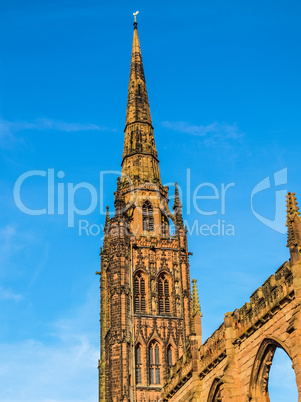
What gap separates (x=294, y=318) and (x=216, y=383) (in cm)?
922

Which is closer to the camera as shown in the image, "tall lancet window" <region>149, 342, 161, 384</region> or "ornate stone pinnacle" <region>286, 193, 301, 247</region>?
"ornate stone pinnacle" <region>286, 193, 301, 247</region>

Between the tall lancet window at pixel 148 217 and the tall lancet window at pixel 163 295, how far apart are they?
5591 millimetres

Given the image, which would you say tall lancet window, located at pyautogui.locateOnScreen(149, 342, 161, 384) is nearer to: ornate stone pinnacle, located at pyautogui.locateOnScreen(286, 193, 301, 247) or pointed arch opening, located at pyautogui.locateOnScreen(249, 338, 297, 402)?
pointed arch opening, located at pyautogui.locateOnScreen(249, 338, 297, 402)

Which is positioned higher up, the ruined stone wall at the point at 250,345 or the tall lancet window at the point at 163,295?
the tall lancet window at the point at 163,295

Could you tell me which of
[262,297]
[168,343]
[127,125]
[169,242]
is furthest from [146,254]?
[262,297]

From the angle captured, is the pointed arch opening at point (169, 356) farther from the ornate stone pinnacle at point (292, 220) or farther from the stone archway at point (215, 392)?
the ornate stone pinnacle at point (292, 220)

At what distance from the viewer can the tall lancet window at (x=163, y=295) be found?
64.6 meters

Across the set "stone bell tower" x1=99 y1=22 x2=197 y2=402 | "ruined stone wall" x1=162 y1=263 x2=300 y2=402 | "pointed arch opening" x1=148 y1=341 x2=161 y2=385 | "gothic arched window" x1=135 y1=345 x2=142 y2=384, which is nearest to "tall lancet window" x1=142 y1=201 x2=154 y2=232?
"stone bell tower" x1=99 y1=22 x2=197 y2=402

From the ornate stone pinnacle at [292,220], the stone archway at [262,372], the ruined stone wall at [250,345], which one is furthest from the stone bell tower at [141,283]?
the ornate stone pinnacle at [292,220]

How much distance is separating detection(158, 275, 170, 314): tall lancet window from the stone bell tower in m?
0.10

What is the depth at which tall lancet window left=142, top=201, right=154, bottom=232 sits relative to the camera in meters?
69.4

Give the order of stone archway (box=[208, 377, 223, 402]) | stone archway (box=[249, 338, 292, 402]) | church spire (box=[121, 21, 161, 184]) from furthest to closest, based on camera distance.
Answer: church spire (box=[121, 21, 161, 184]) → stone archway (box=[208, 377, 223, 402]) → stone archway (box=[249, 338, 292, 402])

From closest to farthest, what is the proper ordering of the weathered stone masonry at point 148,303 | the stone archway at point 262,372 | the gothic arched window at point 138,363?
the stone archway at point 262,372, the weathered stone masonry at point 148,303, the gothic arched window at point 138,363

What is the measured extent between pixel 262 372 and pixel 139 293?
38024mm
